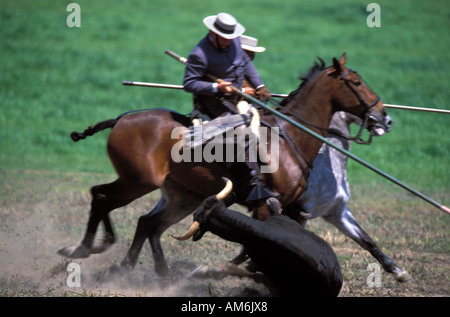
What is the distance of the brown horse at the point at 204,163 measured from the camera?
7.39 meters

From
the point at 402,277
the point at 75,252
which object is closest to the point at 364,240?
the point at 402,277

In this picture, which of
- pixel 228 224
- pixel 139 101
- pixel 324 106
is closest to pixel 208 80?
pixel 324 106

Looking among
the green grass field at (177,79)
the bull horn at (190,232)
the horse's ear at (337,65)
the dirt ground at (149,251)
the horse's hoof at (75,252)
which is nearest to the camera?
the bull horn at (190,232)

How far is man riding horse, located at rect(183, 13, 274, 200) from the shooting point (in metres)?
7.25

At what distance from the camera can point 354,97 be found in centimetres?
760

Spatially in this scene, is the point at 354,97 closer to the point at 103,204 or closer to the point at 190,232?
the point at 103,204

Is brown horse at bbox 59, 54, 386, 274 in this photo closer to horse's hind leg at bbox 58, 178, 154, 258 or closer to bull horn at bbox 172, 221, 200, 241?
horse's hind leg at bbox 58, 178, 154, 258

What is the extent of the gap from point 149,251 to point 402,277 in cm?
290

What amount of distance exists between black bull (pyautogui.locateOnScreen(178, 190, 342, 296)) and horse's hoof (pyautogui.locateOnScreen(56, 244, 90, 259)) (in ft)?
8.36

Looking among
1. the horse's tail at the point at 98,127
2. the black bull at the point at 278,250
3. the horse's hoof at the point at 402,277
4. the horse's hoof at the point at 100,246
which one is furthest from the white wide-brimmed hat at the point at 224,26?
the horse's hoof at the point at 402,277

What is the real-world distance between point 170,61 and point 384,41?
7271 millimetres

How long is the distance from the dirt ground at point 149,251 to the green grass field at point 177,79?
0.17 feet

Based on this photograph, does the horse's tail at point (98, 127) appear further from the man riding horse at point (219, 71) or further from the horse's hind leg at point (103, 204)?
the man riding horse at point (219, 71)

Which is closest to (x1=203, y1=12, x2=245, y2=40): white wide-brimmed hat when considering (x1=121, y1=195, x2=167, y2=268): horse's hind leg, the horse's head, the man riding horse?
the man riding horse
